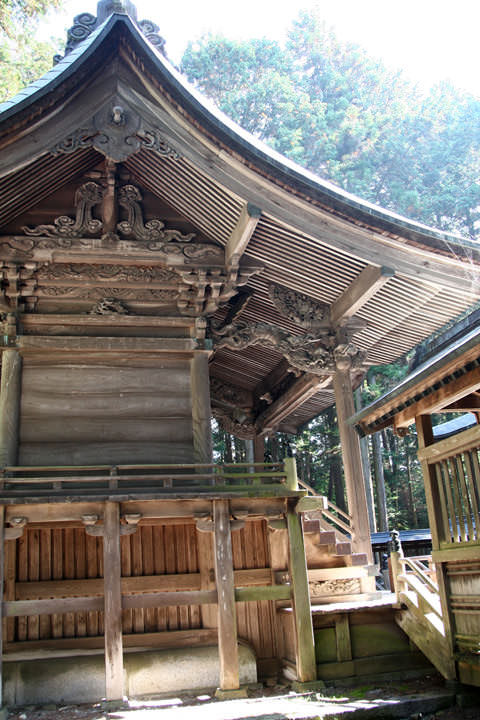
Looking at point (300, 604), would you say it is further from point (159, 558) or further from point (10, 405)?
point (10, 405)

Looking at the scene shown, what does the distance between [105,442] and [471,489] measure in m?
5.24

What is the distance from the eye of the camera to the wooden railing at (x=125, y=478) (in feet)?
26.2

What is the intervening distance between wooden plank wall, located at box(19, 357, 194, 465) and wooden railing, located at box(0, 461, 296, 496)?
0.76 ft

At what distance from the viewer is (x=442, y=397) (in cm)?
681

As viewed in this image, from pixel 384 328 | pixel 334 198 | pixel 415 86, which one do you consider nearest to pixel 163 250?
pixel 334 198

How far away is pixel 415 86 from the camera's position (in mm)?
36781

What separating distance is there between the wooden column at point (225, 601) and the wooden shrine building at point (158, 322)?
4 cm

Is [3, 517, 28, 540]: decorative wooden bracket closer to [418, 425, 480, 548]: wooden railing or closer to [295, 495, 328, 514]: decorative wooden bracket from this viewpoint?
[295, 495, 328, 514]: decorative wooden bracket

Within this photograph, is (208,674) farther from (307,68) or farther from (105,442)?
(307,68)

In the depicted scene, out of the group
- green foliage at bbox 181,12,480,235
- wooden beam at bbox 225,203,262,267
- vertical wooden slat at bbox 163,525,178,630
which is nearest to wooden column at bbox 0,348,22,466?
vertical wooden slat at bbox 163,525,178,630

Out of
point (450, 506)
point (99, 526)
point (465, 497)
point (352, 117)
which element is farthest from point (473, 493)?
point (352, 117)

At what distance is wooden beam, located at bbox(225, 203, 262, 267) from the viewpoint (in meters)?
8.98

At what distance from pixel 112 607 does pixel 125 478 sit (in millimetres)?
1485

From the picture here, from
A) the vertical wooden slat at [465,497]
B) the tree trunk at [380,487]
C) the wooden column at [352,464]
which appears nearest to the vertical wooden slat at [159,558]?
the wooden column at [352,464]
